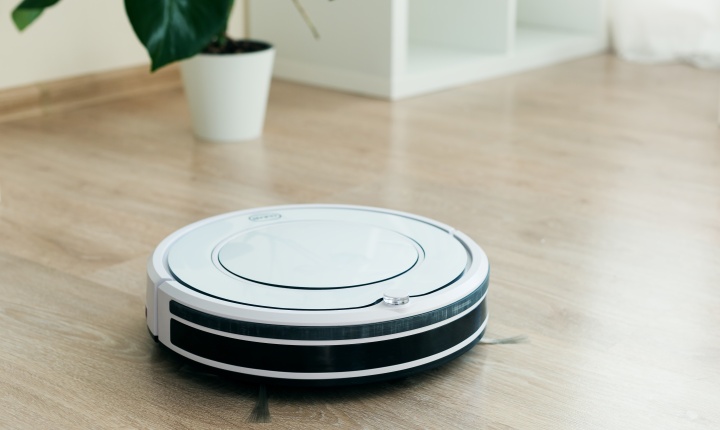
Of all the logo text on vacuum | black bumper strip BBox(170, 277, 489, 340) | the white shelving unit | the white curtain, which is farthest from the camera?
the white curtain

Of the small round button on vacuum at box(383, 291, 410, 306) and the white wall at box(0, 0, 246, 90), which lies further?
the white wall at box(0, 0, 246, 90)

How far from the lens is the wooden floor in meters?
0.99

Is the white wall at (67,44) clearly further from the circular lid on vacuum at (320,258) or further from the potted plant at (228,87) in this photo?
the circular lid on vacuum at (320,258)

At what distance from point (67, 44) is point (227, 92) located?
23.1 inches

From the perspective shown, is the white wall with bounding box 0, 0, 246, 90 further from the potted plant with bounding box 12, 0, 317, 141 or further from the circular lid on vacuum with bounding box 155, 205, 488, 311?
the circular lid on vacuum with bounding box 155, 205, 488, 311

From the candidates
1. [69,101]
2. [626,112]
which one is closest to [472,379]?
[626,112]

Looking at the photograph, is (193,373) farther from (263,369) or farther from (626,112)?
(626,112)

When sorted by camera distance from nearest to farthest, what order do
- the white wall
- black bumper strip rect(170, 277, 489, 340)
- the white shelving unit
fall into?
1. black bumper strip rect(170, 277, 489, 340)
2. the white wall
3. the white shelving unit

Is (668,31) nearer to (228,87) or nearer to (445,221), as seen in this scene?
(228,87)

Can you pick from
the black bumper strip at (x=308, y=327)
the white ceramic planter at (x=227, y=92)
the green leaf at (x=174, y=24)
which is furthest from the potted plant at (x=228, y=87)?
the green leaf at (x=174, y=24)

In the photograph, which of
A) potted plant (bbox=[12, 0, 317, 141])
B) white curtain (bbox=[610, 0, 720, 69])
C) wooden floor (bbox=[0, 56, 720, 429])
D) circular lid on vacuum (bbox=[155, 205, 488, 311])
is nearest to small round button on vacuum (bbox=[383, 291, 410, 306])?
circular lid on vacuum (bbox=[155, 205, 488, 311])

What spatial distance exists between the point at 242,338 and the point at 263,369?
4 centimetres

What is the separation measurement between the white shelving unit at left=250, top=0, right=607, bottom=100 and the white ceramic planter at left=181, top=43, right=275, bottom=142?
515 mm

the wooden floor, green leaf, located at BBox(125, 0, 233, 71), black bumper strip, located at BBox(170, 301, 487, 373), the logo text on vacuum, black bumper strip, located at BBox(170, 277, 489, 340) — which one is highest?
green leaf, located at BBox(125, 0, 233, 71)
